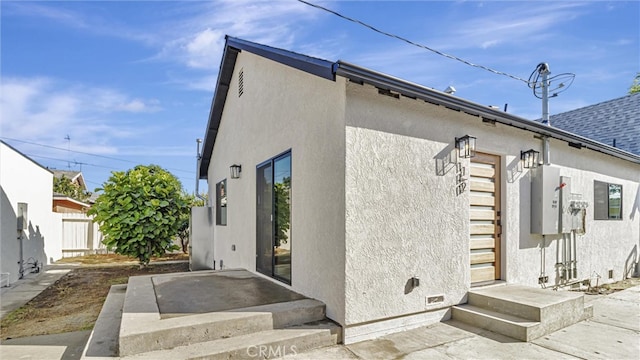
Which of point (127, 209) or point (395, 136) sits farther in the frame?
point (127, 209)

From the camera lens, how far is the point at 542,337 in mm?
3787

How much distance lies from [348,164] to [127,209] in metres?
8.62

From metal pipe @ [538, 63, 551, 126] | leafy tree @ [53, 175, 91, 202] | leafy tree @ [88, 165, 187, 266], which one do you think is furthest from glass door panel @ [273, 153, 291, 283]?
leafy tree @ [53, 175, 91, 202]

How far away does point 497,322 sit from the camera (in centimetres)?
393

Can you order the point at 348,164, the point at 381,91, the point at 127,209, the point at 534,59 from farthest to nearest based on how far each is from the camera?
the point at 127,209
the point at 534,59
the point at 381,91
the point at 348,164

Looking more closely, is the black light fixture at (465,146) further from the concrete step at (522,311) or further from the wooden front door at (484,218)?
the concrete step at (522,311)

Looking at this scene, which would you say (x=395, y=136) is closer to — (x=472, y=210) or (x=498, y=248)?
(x=472, y=210)

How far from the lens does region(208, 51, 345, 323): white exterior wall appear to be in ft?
12.5

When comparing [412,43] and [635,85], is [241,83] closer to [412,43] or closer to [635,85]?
[412,43]

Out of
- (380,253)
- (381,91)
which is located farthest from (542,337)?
(381,91)

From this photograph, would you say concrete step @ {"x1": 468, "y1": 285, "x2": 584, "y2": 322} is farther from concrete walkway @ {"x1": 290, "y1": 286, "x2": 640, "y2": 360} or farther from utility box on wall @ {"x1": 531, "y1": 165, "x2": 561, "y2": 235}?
utility box on wall @ {"x1": 531, "y1": 165, "x2": 561, "y2": 235}

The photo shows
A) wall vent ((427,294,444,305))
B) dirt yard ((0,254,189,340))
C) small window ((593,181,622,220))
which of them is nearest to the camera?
wall vent ((427,294,444,305))

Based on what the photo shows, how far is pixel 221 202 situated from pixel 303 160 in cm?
590

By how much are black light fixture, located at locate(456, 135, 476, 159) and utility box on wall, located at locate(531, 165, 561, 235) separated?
6.02 ft
